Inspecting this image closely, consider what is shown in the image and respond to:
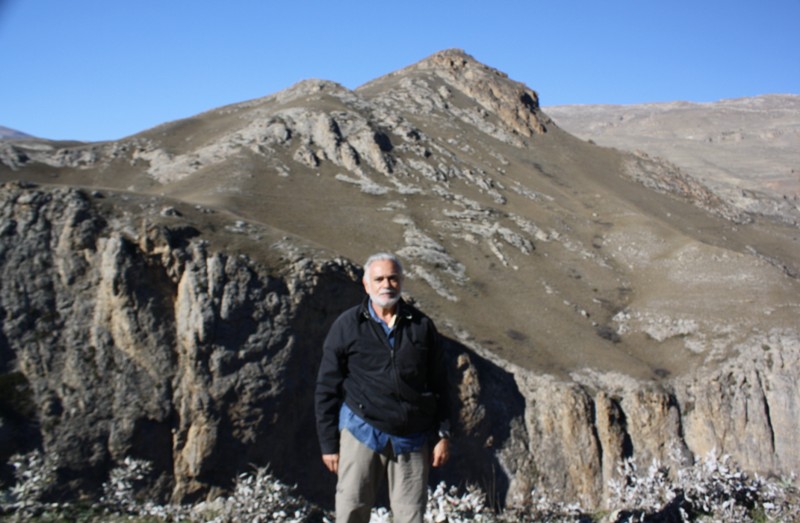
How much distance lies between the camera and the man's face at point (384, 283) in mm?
5738

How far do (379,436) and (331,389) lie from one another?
A: 24.6 inches

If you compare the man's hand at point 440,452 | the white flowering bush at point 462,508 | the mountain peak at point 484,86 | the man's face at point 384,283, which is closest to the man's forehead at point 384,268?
the man's face at point 384,283

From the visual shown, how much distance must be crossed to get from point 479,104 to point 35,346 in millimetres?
58958

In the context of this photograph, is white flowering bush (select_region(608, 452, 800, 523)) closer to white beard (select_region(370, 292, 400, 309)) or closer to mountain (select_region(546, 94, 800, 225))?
white beard (select_region(370, 292, 400, 309))

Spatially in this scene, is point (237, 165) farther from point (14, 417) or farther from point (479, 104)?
point (479, 104)

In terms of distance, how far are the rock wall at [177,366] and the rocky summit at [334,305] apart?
7 cm

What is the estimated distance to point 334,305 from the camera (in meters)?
25.8

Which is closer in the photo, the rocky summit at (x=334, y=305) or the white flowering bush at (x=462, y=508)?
the white flowering bush at (x=462, y=508)

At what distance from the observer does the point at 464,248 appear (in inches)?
1626

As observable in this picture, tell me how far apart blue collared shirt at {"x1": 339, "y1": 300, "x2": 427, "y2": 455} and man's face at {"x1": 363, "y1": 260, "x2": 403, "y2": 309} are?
0.22 metres

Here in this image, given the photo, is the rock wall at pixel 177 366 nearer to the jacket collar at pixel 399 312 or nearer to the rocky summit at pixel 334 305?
the rocky summit at pixel 334 305

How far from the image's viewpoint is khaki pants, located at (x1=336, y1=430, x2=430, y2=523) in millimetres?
5750

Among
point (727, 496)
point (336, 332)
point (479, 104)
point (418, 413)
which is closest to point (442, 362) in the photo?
point (418, 413)


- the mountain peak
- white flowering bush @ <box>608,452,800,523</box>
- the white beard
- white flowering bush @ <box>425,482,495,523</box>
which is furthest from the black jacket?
the mountain peak
